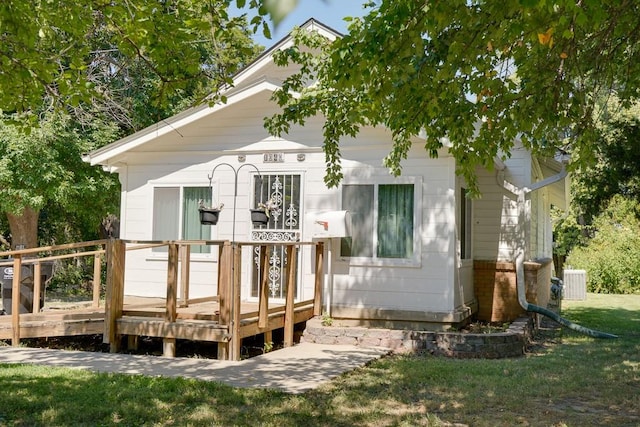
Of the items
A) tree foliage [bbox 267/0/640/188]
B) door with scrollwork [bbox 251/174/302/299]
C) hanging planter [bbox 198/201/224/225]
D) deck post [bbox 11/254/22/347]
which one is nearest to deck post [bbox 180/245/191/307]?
hanging planter [bbox 198/201/224/225]

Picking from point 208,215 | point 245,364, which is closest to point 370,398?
point 245,364

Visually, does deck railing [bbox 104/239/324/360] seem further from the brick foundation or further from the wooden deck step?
the brick foundation

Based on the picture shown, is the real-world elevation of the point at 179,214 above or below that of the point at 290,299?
above

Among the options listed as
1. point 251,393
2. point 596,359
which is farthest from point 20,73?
point 596,359

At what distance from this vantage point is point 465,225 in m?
11.4

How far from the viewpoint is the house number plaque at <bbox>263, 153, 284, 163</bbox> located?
10789mm

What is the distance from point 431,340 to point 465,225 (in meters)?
3.05

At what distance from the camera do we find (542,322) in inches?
512

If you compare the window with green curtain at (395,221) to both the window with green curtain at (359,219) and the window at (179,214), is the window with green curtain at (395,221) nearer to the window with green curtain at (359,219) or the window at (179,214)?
the window with green curtain at (359,219)

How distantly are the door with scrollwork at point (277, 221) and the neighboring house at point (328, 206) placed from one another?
0.02 m

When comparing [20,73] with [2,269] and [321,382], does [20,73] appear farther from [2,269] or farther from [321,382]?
[2,269]

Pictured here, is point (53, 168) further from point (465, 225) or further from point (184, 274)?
point (465, 225)

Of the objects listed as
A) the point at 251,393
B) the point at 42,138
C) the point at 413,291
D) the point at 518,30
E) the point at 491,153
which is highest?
the point at 42,138

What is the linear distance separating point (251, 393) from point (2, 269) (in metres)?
6.91
